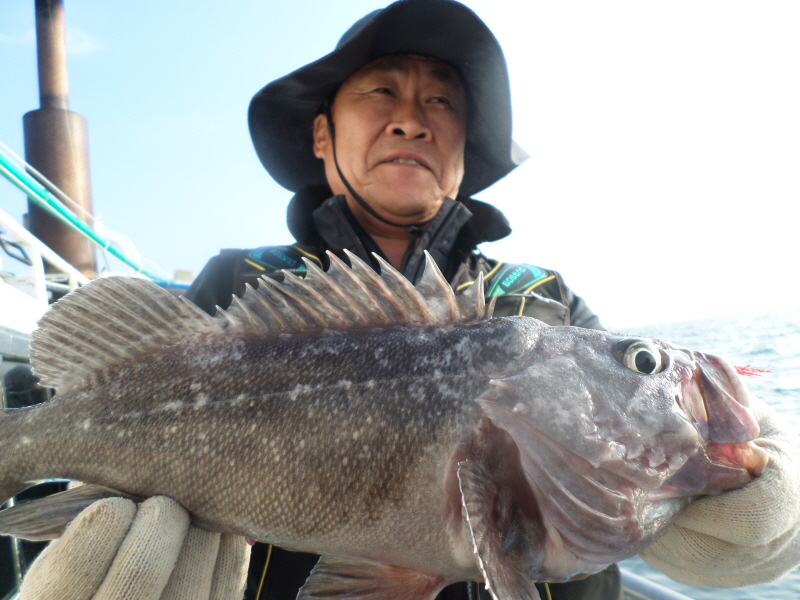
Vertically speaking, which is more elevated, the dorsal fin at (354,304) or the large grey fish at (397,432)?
the dorsal fin at (354,304)

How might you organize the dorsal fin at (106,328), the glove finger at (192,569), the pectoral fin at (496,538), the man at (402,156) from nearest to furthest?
the pectoral fin at (496,538), the glove finger at (192,569), the dorsal fin at (106,328), the man at (402,156)

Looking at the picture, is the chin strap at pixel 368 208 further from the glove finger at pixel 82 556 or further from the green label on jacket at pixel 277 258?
the glove finger at pixel 82 556

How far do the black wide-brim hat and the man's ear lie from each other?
0.21 ft

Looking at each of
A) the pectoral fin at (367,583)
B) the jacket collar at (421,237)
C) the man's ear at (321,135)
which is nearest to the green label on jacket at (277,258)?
the jacket collar at (421,237)

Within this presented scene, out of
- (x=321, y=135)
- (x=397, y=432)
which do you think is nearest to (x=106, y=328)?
(x=397, y=432)

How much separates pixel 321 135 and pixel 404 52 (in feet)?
2.44

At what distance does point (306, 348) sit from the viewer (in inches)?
60.0

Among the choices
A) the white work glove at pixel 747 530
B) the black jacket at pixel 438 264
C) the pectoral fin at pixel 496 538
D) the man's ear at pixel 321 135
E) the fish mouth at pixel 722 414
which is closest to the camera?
the pectoral fin at pixel 496 538

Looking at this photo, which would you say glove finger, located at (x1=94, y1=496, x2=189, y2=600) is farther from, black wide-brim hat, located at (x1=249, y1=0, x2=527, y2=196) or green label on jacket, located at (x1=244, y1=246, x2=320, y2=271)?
black wide-brim hat, located at (x1=249, y1=0, x2=527, y2=196)

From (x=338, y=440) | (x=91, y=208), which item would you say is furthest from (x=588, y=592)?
(x=91, y=208)

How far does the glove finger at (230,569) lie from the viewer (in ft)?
5.35

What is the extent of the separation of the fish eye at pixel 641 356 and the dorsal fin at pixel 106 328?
1.30 metres

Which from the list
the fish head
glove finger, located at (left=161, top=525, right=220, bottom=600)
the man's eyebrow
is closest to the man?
the man's eyebrow

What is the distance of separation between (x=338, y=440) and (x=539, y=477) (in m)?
0.57
